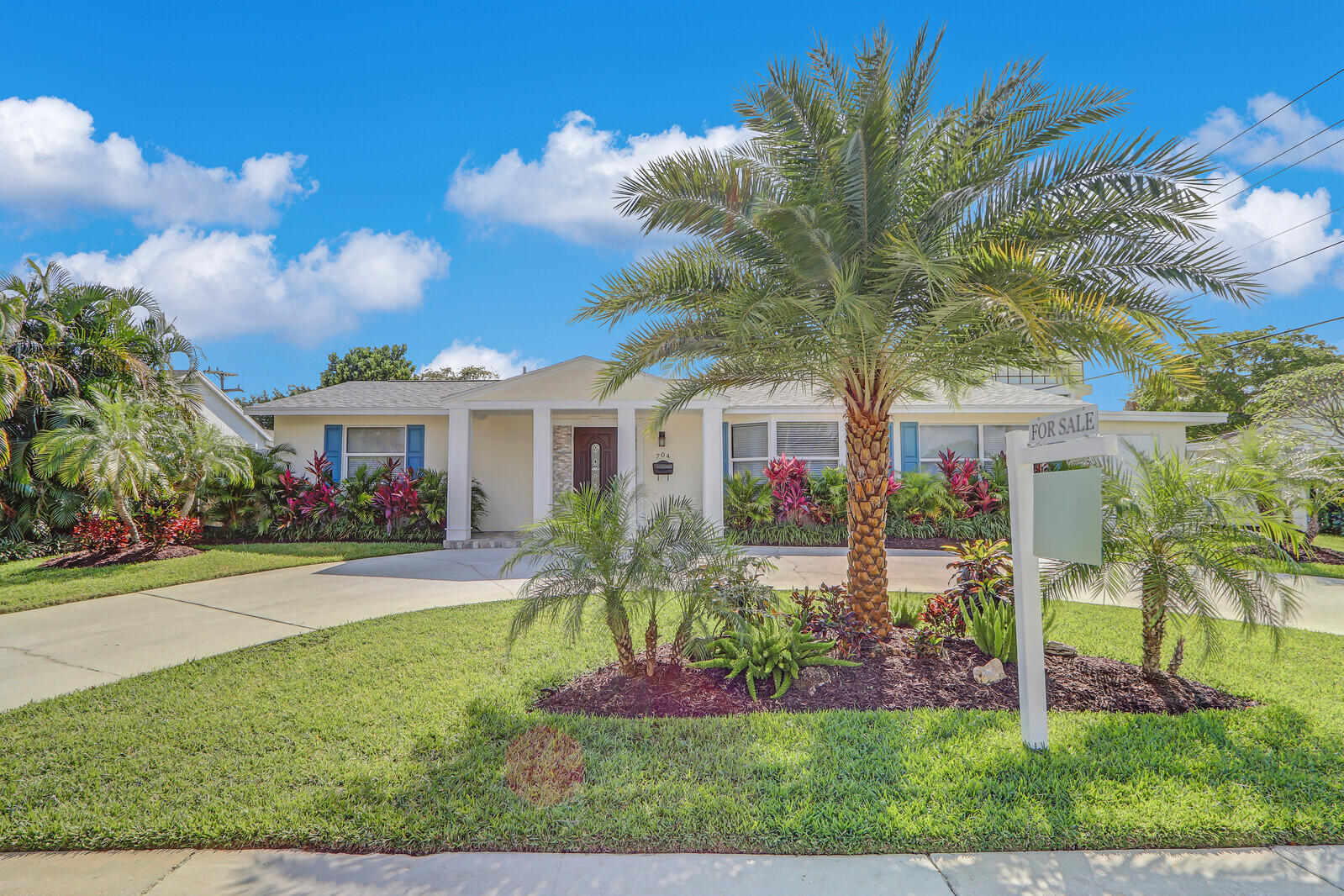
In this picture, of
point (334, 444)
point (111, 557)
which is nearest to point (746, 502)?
point (334, 444)

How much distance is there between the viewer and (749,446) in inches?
559

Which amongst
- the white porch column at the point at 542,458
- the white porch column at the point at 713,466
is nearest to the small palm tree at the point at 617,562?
the white porch column at the point at 542,458

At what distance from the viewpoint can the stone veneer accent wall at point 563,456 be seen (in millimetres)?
14219

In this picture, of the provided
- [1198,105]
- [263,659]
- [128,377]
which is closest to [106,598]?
[263,659]

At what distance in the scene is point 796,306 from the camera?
16.6ft

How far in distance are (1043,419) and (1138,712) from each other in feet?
7.38

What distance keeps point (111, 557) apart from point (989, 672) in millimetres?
12962

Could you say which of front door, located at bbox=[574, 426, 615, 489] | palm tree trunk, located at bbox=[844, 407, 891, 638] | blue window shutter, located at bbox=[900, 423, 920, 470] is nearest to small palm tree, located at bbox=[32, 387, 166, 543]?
front door, located at bbox=[574, 426, 615, 489]

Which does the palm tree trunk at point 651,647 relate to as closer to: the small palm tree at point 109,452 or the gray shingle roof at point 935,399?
the gray shingle roof at point 935,399

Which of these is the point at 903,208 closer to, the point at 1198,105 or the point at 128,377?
the point at 1198,105

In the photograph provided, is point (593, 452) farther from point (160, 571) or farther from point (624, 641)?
point (624, 641)

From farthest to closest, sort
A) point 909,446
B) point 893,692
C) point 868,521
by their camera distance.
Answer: point 909,446 < point 868,521 < point 893,692

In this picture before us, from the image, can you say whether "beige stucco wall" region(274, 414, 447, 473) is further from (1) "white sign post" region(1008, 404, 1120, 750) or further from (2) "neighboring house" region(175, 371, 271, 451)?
(1) "white sign post" region(1008, 404, 1120, 750)

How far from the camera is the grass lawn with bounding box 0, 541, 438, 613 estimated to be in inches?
315
